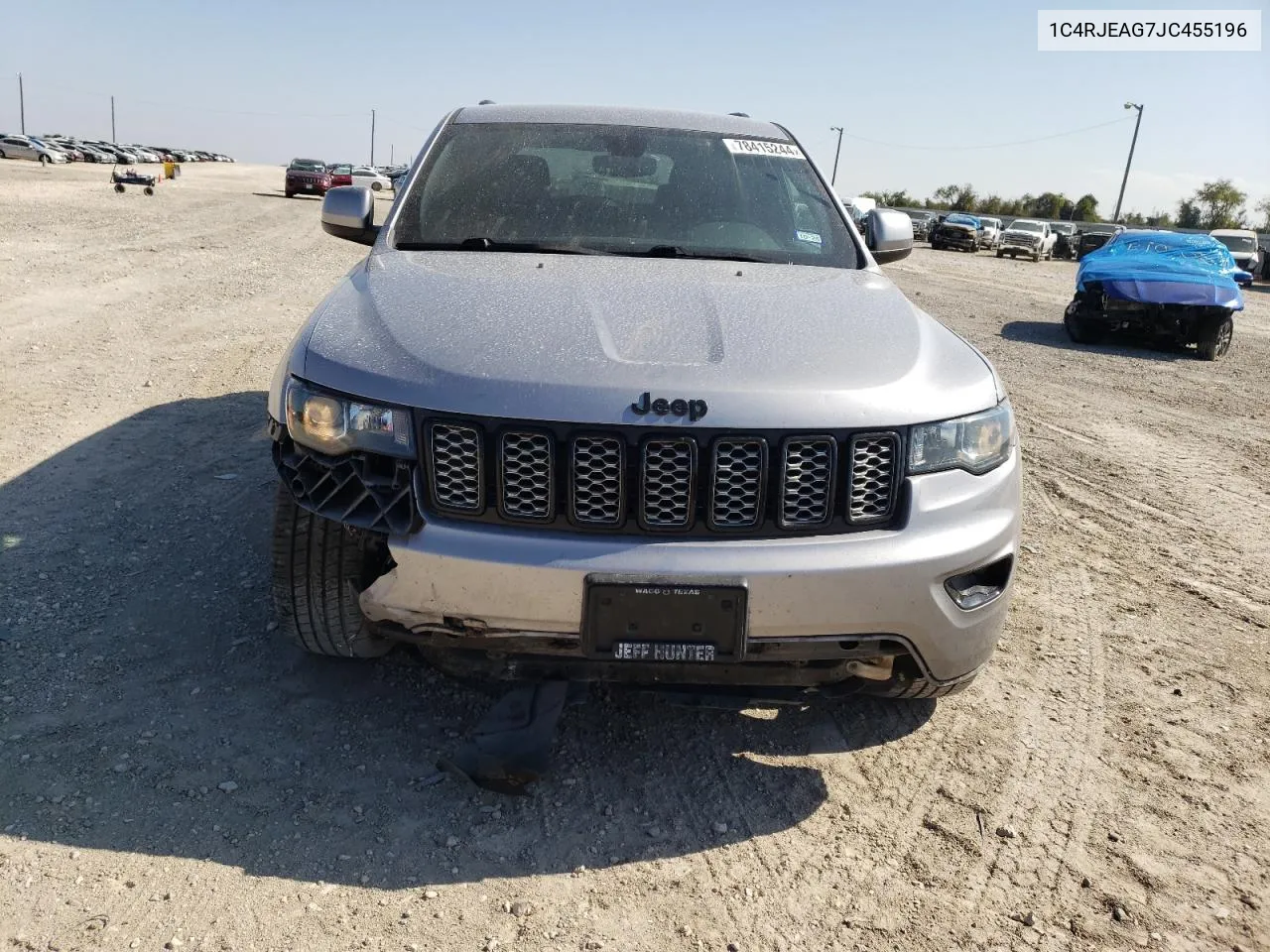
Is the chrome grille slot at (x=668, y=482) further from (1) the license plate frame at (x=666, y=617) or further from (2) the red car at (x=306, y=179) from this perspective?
(2) the red car at (x=306, y=179)

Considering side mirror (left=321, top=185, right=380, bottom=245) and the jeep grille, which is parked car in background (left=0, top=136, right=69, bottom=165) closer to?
side mirror (left=321, top=185, right=380, bottom=245)

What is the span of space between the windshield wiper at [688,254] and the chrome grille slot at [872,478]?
51.8 inches

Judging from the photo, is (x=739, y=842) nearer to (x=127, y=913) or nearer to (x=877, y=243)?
(x=127, y=913)

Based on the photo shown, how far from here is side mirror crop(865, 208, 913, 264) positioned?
425 cm

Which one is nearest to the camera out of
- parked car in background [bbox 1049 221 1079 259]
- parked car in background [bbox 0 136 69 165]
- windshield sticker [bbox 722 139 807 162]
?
windshield sticker [bbox 722 139 807 162]

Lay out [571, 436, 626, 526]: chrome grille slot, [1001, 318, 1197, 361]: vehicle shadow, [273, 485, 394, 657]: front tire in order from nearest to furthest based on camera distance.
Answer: [571, 436, 626, 526]: chrome grille slot < [273, 485, 394, 657]: front tire < [1001, 318, 1197, 361]: vehicle shadow

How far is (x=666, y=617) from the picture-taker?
2404mm

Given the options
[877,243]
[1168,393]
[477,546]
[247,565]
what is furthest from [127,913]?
[1168,393]

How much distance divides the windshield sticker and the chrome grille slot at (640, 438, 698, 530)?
85.2 inches

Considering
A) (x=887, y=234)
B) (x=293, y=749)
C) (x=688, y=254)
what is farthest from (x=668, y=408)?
(x=887, y=234)

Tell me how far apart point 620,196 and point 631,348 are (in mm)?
1526

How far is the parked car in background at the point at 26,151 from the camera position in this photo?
202ft

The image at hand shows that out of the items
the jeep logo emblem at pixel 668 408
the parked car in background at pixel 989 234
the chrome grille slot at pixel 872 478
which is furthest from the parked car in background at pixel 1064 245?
the jeep logo emblem at pixel 668 408

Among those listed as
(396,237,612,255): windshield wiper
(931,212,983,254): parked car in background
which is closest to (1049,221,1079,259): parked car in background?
(931,212,983,254): parked car in background
